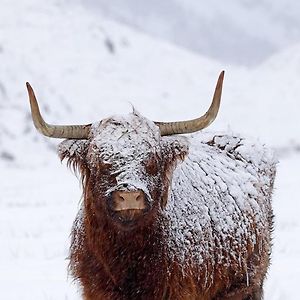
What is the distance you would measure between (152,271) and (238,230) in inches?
40.0

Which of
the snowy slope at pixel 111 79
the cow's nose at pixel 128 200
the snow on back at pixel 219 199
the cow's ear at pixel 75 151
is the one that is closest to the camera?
the cow's nose at pixel 128 200

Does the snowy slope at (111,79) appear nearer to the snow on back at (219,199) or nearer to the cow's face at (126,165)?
the snow on back at (219,199)

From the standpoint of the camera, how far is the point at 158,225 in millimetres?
5312

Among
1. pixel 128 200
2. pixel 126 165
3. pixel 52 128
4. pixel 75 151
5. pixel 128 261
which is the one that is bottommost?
pixel 128 261

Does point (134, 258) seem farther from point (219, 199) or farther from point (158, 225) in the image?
point (219, 199)

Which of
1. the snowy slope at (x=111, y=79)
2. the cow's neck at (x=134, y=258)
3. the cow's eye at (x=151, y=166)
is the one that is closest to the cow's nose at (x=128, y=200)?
the cow's eye at (x=151, y=166)

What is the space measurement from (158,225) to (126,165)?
69cm

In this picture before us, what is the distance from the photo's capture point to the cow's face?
4.73 meters

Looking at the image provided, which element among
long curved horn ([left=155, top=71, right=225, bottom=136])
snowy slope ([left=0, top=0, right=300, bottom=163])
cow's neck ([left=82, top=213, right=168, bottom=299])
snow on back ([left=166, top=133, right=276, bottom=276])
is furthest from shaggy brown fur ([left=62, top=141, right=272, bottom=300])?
snowy slope ([left=0, top=0, right=300, bottom=163])

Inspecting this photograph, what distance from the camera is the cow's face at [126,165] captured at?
4730 mm

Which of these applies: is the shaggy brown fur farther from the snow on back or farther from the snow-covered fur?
the snow on back

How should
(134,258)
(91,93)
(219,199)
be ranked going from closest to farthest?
(134,258), (219,199), (91,93)

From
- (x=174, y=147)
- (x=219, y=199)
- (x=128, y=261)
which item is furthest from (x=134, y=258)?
(x=219, y=199)

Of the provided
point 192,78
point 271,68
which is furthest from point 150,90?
point 271,68
